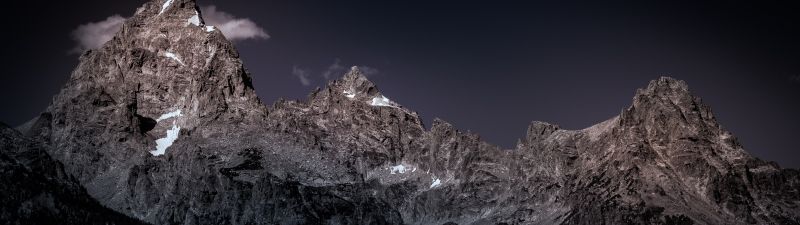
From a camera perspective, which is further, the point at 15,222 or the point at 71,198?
the point at 71,198

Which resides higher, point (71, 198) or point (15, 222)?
point (71, 198)

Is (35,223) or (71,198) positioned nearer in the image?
(35,223)

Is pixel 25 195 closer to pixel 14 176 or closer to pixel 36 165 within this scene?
pixel 14 176

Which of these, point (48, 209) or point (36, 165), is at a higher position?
point (36, 165)

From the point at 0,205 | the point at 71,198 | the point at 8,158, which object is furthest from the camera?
the point at 71,198

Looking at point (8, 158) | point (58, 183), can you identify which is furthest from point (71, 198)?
point (8, 158)

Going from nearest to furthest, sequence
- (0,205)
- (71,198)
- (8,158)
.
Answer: (0,205) → (8,158) → (71,198)

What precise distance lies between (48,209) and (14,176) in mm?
9564

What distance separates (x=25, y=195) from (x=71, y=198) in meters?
21.2

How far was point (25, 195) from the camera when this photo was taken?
176 meters

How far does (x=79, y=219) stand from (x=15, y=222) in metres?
23.1

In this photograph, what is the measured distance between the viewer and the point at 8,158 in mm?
179875

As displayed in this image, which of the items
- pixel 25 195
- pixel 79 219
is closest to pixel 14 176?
pixel 25 195

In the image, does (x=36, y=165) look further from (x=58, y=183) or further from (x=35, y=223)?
(x=35, y=223)
